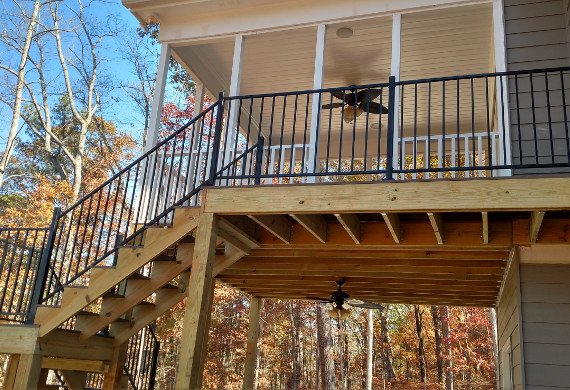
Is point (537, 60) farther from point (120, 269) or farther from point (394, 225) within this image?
point (120, 269)

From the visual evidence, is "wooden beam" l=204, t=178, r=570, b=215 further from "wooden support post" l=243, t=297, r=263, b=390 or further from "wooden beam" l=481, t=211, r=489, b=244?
"wooden support post" l=243, t=297, r=263, b=390

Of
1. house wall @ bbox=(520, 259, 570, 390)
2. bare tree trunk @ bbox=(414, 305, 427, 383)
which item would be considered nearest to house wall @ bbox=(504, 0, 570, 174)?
house wall @ bbox=(520, 259, 570, 390)

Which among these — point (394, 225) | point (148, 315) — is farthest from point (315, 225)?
point (148, 315)

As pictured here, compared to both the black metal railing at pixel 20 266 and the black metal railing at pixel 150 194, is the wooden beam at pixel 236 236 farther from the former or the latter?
the black metal railing at pixel 20 266

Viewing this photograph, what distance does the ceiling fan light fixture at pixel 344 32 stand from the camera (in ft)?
21.8

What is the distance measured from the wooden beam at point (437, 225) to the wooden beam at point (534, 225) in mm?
751

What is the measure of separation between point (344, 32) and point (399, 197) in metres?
3.35

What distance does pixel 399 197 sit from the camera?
416 centimetres

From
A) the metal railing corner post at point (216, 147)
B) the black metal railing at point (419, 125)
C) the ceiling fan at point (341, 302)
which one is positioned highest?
the black metal railing at point (419, 125)

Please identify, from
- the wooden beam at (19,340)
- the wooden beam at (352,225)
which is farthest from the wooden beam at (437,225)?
the wooden beam at (19,340)

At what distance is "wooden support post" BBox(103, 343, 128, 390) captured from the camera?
6656 millimetres

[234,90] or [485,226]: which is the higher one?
[234,90]

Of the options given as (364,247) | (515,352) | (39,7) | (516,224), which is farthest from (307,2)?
(39,7)

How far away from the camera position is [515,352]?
5.03 meters
